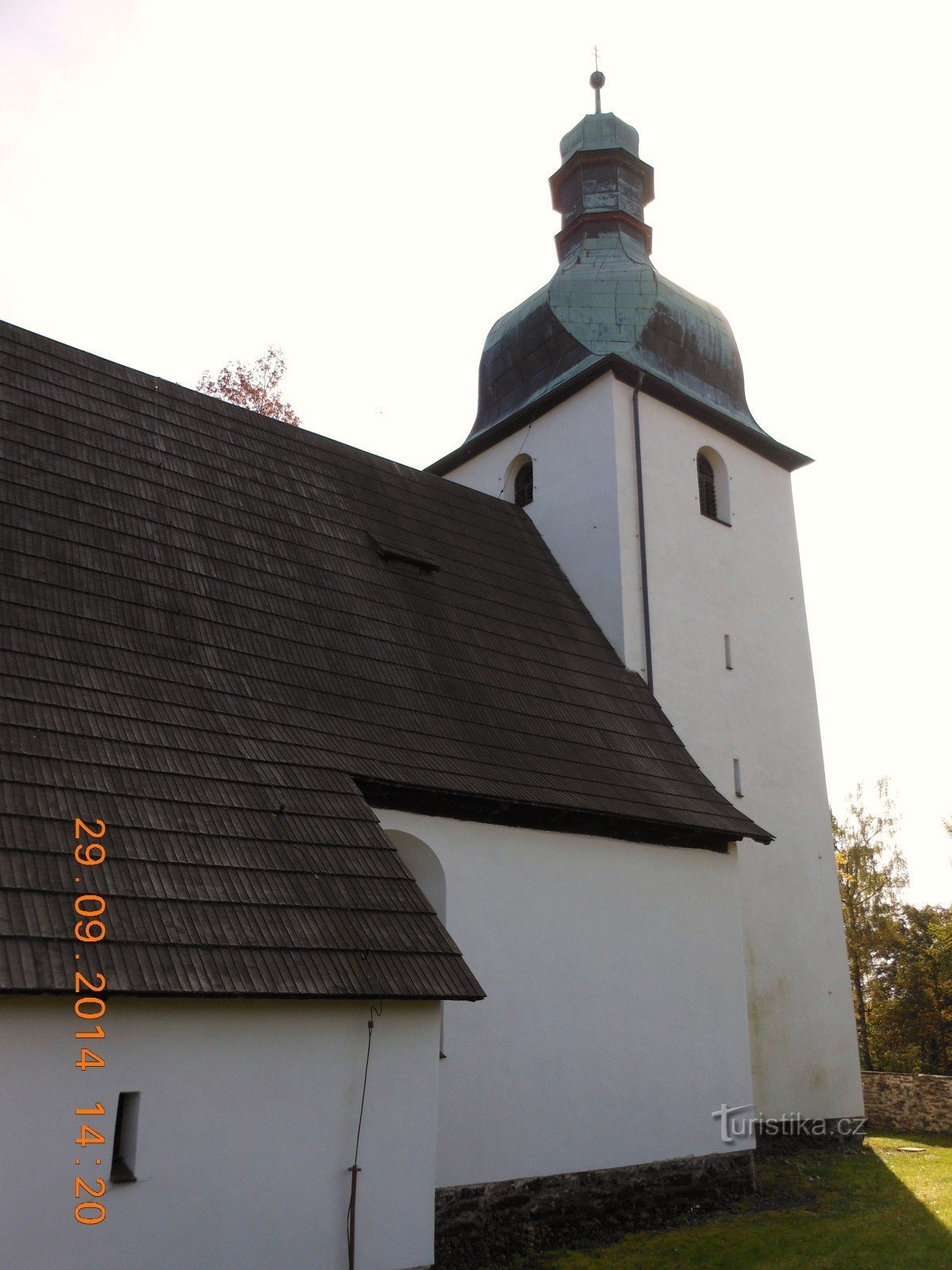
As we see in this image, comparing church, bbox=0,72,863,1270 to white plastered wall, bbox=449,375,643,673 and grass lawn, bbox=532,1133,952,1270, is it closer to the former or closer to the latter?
white plastered wall, bbox=449,375,643,673

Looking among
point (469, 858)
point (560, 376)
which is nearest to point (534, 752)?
point (469, 858)

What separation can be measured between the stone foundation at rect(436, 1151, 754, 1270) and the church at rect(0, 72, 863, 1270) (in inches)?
1.5

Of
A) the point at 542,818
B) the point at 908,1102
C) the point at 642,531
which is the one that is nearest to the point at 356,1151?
the point at 542,818

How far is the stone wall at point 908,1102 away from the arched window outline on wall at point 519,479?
382 inches

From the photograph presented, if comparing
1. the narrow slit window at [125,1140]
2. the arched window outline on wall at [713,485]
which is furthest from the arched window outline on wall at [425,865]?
the arched window outline on wall at [713,485]

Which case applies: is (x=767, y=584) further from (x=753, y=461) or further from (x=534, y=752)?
(x=534, y=752)

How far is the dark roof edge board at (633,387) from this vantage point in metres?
14.4

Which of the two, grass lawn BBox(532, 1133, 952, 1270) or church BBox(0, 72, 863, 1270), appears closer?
church BBox(0, 72, 863, 1270)

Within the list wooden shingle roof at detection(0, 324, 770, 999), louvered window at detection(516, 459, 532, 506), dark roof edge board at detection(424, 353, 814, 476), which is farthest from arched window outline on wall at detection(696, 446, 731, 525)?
wooden shingle roof at detection(0, 324, 770, 999)

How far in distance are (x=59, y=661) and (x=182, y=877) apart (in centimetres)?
201

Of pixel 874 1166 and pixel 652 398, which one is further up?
pixel 652 398

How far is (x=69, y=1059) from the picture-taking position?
5.37m

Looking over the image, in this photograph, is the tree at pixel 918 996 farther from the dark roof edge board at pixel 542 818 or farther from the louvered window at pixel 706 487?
the dark roof edge board at pixel 542 818

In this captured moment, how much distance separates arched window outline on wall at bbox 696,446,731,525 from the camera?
1521 centimetres
